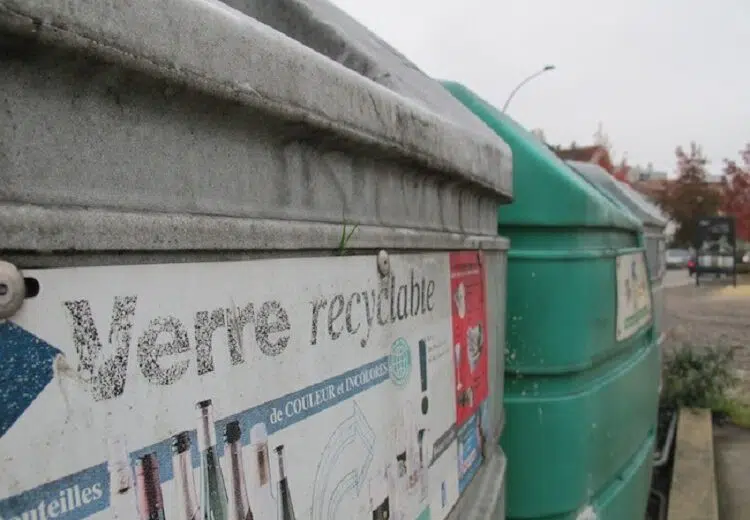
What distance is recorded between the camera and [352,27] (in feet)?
7.23

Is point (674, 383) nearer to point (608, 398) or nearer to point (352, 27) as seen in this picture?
point (608, 398)

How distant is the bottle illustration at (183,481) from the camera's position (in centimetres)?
90

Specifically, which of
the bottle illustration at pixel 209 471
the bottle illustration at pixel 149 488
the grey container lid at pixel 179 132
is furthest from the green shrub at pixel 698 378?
the bottle illustration at pixel 149 488

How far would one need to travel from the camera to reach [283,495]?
1125mm

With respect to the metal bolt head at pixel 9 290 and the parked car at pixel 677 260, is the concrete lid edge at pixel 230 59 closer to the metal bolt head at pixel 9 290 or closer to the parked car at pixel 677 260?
the metal bolt head at pixel 9 290

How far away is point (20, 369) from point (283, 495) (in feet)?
1.63

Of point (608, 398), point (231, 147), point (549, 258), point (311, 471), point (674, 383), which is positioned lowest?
point (674, 383)

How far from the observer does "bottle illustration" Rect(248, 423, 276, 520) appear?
3.43 ft

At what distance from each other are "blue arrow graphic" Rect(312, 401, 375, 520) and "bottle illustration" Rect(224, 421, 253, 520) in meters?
0.21

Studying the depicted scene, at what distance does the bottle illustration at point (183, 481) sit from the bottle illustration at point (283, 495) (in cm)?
19

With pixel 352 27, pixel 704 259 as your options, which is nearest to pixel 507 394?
pixel 352 27

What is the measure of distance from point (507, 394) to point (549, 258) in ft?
1.73

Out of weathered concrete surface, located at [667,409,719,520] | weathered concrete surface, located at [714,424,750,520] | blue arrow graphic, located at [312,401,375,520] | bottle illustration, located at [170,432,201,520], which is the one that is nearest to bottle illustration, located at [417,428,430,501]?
blue arrow graphic, located at [312,401,375,520]

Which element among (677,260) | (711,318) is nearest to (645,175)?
(677,260)
